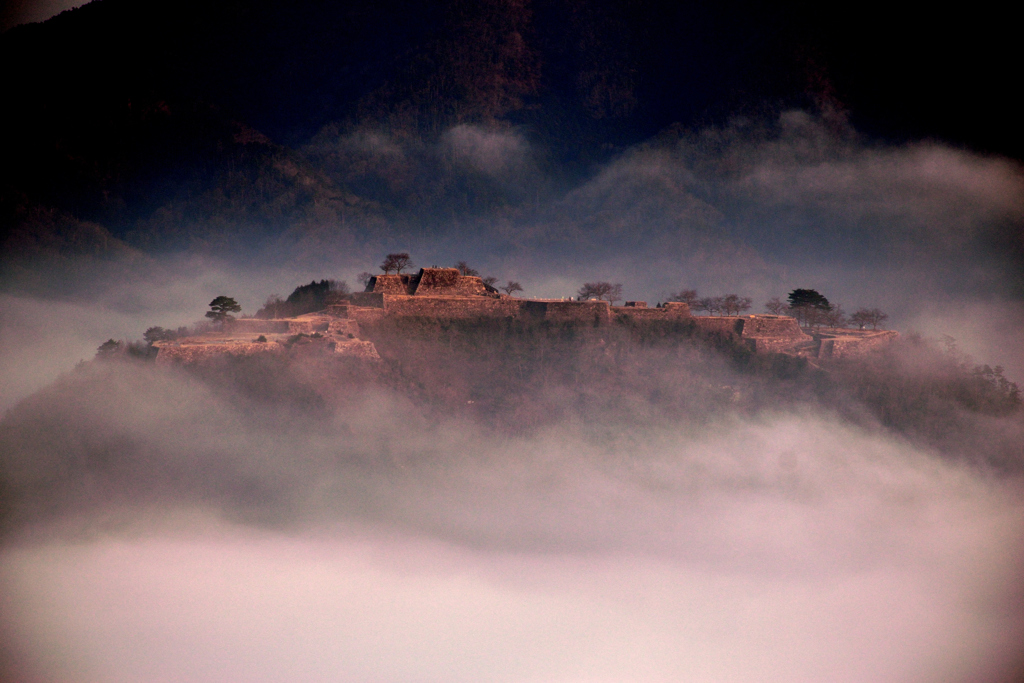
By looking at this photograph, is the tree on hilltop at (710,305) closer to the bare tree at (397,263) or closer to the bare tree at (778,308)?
the bare tree at (778,308)

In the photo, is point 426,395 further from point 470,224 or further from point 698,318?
point 470,224

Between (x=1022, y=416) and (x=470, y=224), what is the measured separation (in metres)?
56.1

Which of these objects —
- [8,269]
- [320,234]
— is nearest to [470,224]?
[320,234]

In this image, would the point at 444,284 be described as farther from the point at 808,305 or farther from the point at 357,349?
the point at 808,305

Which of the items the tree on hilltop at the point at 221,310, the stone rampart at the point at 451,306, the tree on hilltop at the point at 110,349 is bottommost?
the tree on hilltop at the point at 110,349

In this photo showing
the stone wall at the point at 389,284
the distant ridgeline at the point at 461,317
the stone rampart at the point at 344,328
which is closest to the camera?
the distant ridgeline at the point at 461,317

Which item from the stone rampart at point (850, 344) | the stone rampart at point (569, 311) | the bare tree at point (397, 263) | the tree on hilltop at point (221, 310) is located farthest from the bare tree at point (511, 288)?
the stone rampart at point (850, 344)

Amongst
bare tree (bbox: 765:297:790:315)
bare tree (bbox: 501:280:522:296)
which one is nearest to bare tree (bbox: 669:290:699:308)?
bare tree (bbox: 765:297:790:315)

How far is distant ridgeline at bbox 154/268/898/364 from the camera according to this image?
35.1 metres

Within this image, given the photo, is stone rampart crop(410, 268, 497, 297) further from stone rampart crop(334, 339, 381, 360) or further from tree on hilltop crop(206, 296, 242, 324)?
tree on hilltop crop(206, 296, 242, 324)

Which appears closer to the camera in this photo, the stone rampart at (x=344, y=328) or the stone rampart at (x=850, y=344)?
the stone rampart at (x=344, y=328)

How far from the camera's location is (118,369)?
32156 mm

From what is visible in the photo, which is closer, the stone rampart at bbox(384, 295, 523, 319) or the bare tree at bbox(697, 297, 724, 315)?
the stone rampart at bbox(384, 295, 523, 319)

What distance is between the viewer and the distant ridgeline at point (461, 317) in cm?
3512
